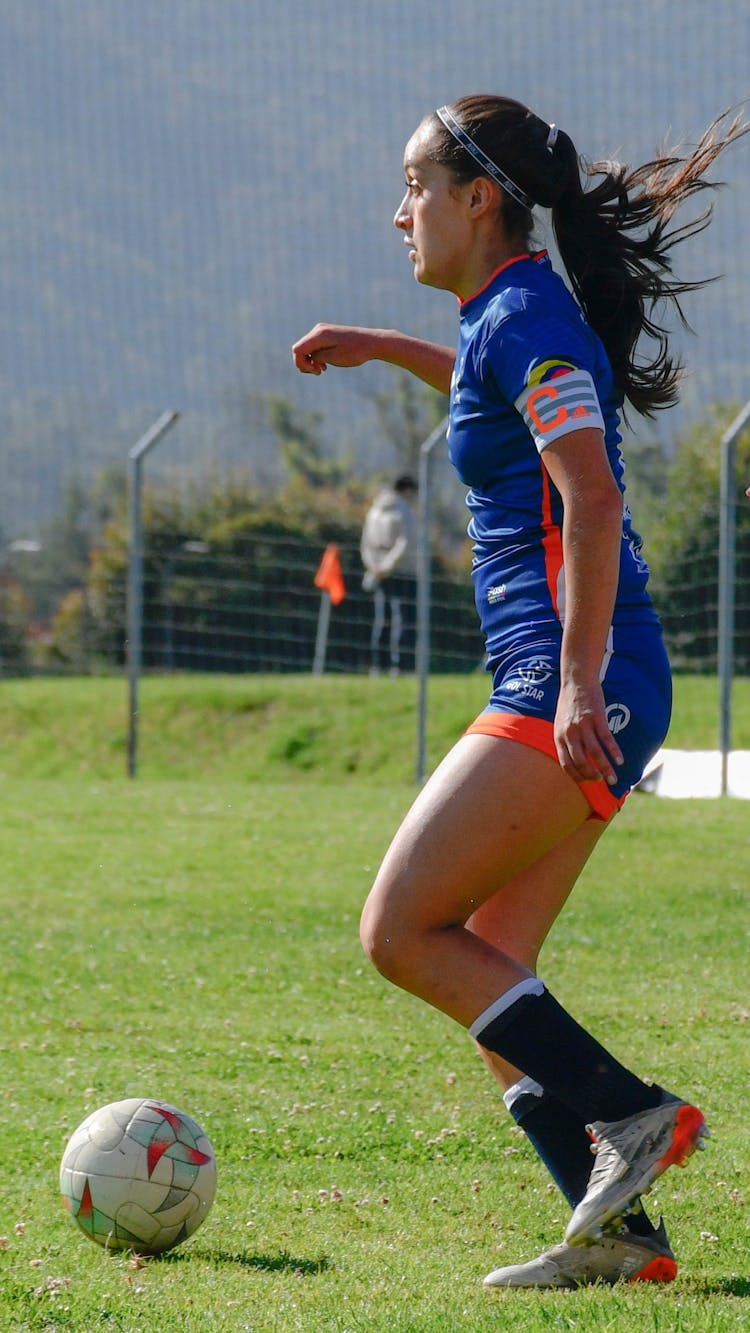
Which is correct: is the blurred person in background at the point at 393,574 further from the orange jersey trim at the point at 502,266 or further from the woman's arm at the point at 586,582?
the woman's arm at the point at 586,582

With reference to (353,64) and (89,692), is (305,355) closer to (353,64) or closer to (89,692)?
(89,692)

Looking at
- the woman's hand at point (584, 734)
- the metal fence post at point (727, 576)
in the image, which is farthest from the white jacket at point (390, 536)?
the woman's hand at point (584, 734)

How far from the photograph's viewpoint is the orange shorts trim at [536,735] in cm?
336

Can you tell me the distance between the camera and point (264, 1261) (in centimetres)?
375

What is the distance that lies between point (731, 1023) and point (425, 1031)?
1.05 m

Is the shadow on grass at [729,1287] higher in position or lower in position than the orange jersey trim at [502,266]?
lower

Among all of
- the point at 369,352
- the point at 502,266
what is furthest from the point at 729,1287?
Answer: the point at 369,352

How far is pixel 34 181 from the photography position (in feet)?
624

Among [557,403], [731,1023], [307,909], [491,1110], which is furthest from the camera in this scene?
[307,909]

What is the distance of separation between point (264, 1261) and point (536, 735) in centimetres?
130

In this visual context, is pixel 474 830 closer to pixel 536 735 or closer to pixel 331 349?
pixel 536 735

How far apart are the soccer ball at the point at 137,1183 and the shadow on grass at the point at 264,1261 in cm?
5

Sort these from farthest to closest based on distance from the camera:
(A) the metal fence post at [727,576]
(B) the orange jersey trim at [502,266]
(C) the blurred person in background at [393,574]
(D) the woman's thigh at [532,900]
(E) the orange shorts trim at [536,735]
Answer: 1. (C) the blurred person in background at [393,574]
2. (A) the metal fence post at [727,576]
3. (D) the woman's thigh at [532,900]
4. (B) the orange jersey trim at [502,266]
5. (E) the orange shorts trim at [536,735]

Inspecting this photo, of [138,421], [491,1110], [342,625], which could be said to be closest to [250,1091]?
[491,1110]
